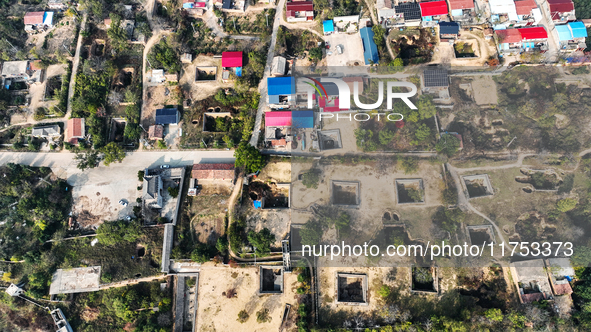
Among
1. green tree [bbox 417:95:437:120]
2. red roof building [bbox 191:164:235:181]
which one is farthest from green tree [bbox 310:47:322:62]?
red roof building [bbox 191:164:235:181]

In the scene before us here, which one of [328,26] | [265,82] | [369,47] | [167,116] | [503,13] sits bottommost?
[167,116]

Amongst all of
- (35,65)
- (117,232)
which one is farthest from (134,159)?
(35,65)

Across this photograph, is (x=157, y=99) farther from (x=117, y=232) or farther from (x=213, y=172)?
(x=117, y=232)

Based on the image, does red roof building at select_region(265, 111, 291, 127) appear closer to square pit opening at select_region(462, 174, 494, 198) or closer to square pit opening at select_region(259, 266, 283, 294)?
square pit opening at select_region(259, 266, 283, 294)

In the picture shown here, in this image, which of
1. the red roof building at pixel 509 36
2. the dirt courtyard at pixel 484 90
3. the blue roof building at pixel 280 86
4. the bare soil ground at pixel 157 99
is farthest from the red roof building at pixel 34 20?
the red roof building at pixel 509 36

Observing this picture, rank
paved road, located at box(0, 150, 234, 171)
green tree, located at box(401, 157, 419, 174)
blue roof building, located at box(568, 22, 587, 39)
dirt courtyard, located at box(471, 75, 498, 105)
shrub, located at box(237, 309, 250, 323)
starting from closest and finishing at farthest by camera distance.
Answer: shrub, located at box(237, 309, 250, 323), green tree, located at box(401, 157, 419, 174), dirt courtyard, located at box(471, 75, 498, 105), paved road, located at box(0, 150, 234, 171), blue roof building, located at box(568, 22, 587, 39)

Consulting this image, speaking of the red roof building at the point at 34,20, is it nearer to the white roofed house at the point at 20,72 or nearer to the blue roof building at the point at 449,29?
the white roofed house at the point at 20,72

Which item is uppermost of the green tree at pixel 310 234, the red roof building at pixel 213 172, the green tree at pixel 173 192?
the red roof building at pixel 213 172
